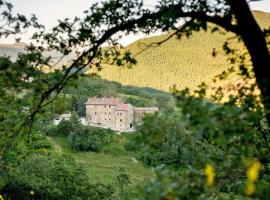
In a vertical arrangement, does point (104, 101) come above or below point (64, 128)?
above

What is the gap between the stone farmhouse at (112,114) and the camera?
127 meters

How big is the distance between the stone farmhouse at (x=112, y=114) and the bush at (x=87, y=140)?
2171cm

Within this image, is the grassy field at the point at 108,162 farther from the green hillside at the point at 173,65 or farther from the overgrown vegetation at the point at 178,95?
the overgrown vegetation at the point at 178,95

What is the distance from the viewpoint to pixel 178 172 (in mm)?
Answer: 4785

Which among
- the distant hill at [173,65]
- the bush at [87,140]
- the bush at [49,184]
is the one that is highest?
the distant hill at [173,65]

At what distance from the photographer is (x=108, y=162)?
282 feet

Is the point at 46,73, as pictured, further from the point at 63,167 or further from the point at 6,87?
the point at 63,167

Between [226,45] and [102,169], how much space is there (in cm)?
7424

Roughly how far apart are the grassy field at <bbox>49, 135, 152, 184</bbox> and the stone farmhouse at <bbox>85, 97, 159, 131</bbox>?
21.5m

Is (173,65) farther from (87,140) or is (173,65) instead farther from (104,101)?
(87,140)

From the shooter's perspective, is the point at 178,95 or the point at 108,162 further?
the point at 108,162

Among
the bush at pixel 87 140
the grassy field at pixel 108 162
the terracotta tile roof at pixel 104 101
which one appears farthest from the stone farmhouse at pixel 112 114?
the bush at pixel 87 140

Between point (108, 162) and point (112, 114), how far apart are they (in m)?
43.8

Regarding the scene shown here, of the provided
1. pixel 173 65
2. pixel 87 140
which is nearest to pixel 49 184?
pixel 87 140
